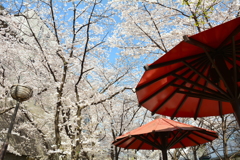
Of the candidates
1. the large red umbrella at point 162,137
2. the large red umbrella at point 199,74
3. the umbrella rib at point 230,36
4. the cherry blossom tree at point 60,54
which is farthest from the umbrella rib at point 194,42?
the cherry blossom tree at point 60,54

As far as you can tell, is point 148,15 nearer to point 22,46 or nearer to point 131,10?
point 131,10

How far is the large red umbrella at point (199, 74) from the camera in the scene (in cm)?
215

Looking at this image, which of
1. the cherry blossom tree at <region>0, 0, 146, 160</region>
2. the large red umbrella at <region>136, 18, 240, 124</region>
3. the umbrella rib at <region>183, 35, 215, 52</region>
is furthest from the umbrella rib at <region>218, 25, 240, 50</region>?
the cherry blossom tree at <region>0, 0, 146, 160</region>

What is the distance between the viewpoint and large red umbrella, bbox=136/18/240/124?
7.05 feet

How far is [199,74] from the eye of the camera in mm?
2408

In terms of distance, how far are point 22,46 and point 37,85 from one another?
6.58 feet

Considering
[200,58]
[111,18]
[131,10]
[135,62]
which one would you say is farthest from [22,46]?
[200,58]

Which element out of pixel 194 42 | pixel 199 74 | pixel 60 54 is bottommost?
pixel 199 74

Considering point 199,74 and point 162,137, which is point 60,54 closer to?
point 162,137

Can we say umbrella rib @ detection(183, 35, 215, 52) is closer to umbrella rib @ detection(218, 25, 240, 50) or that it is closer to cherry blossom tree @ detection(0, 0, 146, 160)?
umbrella rib @ detection(218, 25, 240, 50)

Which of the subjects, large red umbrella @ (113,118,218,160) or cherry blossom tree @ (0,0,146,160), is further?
cherry blossom tree @ (0,0,146,160)

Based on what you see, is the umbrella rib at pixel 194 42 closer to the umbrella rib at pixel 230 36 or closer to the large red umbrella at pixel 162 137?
the umbrella rib at pixel 230 36

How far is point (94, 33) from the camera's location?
904cm

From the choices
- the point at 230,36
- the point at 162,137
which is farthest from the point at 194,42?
the point at 162,137
